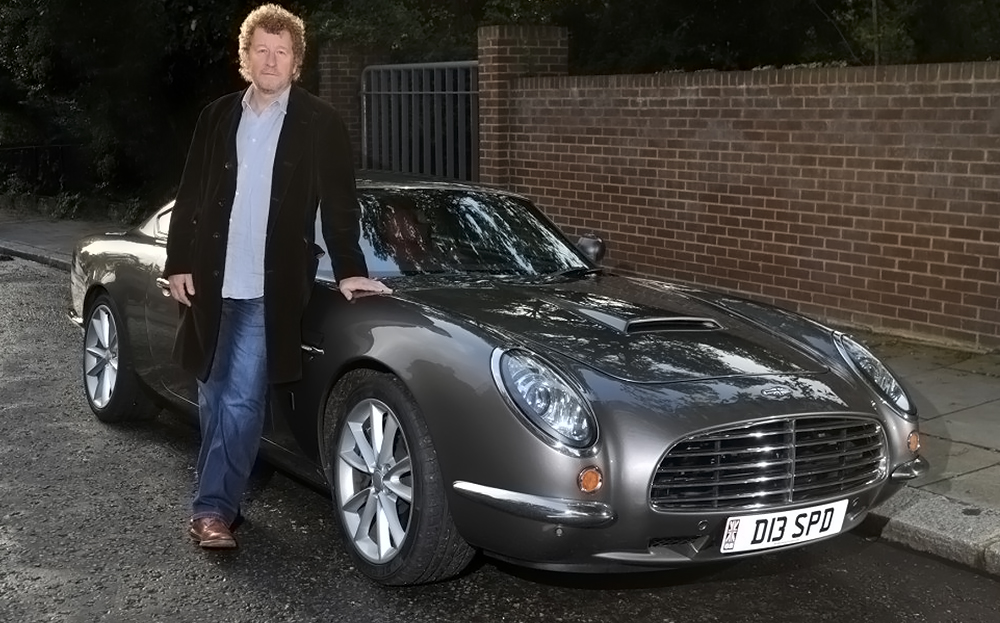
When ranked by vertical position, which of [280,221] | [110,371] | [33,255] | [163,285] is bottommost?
[33,255]

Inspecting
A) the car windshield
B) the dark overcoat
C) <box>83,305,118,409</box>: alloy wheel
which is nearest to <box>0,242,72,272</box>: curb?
<box>83,305,118,409</box>: alloy wheel

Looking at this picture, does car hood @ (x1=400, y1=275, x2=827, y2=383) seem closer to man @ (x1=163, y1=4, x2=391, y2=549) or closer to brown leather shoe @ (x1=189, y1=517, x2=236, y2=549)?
man @ (x1=163, y1=4, x2=391, y2=549)

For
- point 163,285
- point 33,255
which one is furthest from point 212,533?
point 33,255

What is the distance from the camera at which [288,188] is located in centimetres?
463

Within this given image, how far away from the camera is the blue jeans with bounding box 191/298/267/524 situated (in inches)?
185

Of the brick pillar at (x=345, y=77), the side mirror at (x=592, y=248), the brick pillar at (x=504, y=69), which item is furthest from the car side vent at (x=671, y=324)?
the brick pillar at (x=345, y=77)

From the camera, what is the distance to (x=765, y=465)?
4.01 metres

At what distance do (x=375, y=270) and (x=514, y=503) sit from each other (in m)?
1.49

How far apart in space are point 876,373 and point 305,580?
2150mm

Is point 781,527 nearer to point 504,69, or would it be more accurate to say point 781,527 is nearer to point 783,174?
point 783,174

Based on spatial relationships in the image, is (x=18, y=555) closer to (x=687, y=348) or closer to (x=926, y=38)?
(x=687, y=348)

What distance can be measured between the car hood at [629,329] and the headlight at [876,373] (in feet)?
0.68

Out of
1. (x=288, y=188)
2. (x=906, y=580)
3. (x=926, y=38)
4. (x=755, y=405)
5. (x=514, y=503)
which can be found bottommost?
(x=906, y=580)

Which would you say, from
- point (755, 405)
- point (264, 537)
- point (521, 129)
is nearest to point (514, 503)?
point (755, 405)
